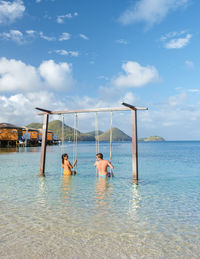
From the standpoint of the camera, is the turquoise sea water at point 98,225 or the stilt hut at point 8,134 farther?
the stilt hut at point 8,134

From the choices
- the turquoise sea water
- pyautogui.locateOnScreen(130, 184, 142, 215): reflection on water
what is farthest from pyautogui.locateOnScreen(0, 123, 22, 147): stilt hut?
pyautogui.locateOnScreen(130, 184, 142, 215): reflection on water

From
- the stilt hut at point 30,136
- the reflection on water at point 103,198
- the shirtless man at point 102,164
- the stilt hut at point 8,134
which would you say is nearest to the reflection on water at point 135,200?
the reflection on water at point 103,198

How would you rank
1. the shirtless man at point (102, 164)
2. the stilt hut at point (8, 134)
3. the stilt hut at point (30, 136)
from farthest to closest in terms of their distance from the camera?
the stilt hut at point (30, 136) → the stilt hut at point (8, 134) → the shirtless man at point (102, 164)

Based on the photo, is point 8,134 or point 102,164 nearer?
point 102,164

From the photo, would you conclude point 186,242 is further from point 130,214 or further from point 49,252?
point 49,252

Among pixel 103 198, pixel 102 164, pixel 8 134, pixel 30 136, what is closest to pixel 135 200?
pixel 103 198

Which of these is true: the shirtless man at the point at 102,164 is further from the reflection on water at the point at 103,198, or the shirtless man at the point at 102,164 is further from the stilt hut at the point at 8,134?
the stilt hut at the point at 8,134

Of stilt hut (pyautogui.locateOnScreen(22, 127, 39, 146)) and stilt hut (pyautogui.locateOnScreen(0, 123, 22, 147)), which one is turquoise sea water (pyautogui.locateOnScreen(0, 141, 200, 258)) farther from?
stilt hut (pyautogui.locateOnScreen(22, 127, 39, 146))

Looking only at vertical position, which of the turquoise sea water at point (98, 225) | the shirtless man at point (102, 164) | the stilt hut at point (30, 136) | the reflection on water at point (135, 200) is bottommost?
the reflection on water at point (135, 200)

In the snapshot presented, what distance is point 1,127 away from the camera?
56906mm

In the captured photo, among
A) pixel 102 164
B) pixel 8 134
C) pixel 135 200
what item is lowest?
pixel 135 200

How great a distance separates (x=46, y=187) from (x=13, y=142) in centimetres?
5451

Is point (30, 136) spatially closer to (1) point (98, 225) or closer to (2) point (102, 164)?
(2) point (102, 164)

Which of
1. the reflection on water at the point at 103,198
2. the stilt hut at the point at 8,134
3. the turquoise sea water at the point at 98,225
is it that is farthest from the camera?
the stilt hut at the point at 8,134
